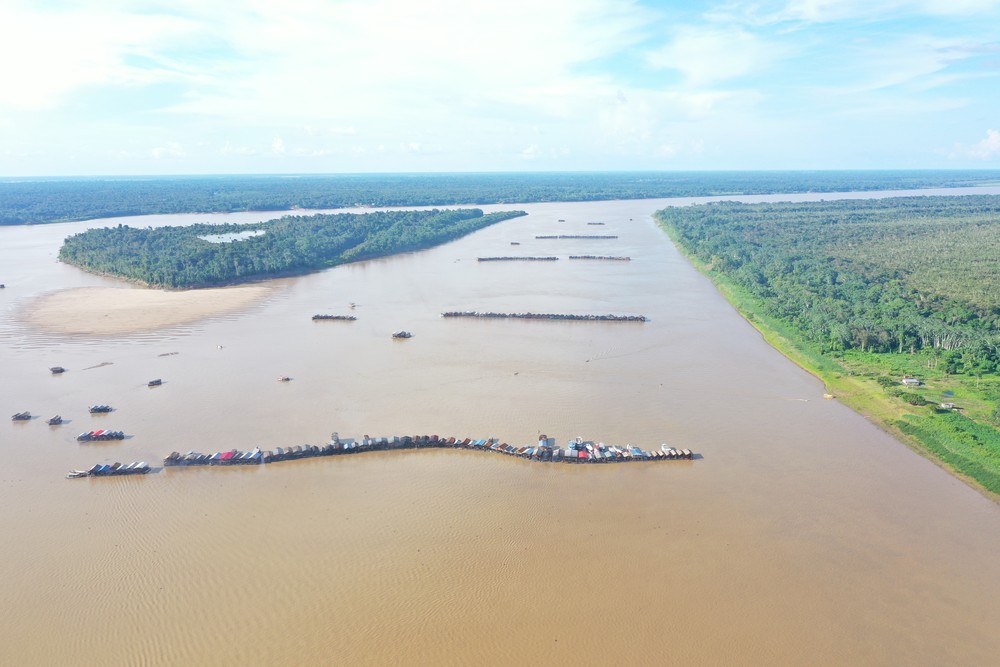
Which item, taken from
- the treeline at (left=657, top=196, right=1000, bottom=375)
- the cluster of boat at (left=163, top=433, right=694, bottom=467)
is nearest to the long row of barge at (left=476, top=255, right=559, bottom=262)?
the treeline at (left=657, top=196, right=1000, bottom=375)

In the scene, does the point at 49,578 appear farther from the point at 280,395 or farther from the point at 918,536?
the point at 918,536

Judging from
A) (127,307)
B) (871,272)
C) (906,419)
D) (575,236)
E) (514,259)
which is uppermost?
(575,236)

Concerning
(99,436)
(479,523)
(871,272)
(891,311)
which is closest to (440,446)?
(479,523)

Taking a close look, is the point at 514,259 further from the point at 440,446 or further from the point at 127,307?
the point at 440,446

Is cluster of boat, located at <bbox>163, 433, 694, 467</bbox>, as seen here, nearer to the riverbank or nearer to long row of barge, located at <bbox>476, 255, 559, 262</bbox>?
the riverbank

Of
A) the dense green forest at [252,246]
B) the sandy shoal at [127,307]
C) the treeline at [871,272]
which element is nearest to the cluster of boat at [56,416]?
the sandy shoal at [127,307]

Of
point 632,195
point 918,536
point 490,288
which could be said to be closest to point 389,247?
point 490,288

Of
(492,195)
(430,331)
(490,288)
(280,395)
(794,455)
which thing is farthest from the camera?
(492,195)
